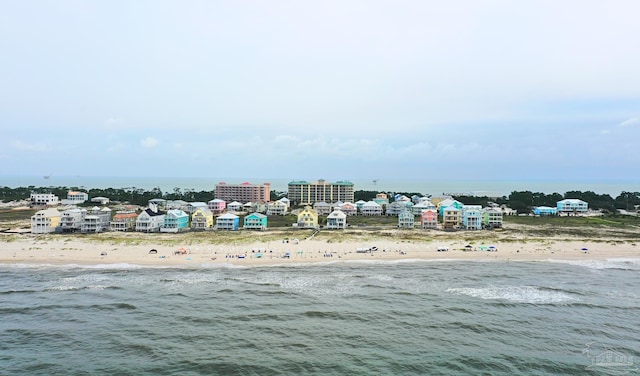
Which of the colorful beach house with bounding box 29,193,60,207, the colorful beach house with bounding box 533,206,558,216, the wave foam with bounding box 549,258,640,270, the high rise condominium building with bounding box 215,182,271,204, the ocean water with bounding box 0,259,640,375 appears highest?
the high rise condominium building with bounding box 215,182,271,204

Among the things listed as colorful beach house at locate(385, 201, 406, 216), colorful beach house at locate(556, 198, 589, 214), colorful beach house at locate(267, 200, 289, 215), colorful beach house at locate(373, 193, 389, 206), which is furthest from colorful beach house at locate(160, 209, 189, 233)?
colorful beach house at locate(556, 198, 589, 214)

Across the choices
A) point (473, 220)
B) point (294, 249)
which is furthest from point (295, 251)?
point (473, 220)

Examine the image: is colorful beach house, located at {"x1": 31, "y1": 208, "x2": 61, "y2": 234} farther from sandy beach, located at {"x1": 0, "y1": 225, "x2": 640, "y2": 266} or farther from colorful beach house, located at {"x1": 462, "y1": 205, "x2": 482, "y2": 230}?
colorful beach house, located at {"x1": 462, "y1": 205, "x2": 482, "y2": 230}

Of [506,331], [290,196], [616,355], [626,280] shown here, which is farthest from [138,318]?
[290,196]

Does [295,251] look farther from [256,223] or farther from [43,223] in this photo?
[43,223]

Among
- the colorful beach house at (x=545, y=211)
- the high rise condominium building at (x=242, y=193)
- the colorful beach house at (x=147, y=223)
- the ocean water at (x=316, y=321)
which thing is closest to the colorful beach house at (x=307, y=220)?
the colorful beach house at (x=147, y=223)

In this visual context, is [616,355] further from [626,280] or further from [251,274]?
[251,274]

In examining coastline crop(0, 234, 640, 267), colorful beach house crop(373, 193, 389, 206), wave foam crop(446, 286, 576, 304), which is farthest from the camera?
colorful beach house crop(373, 193, 389, 206)
